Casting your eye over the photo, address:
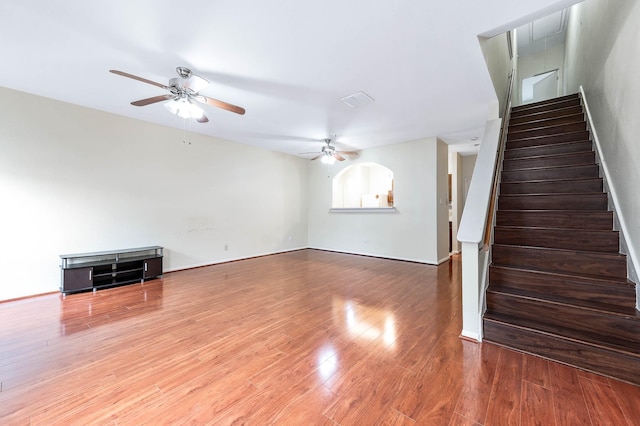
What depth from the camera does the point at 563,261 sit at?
249cm

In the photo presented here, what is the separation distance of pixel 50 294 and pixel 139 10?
4045 mm

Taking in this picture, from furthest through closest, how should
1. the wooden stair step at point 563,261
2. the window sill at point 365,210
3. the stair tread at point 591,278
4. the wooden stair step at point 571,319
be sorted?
the window sill at point 365,210 < the wooden stair step at point 563,261 < the stair tread at point 591,278 < the wooden stair step at point 571,319

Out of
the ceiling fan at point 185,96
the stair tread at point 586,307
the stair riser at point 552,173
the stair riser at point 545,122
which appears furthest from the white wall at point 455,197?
the ceiling fan at point 185,96

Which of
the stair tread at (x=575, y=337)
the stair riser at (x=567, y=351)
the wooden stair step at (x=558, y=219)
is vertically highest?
the wooden stair step at (x=558, y=219)

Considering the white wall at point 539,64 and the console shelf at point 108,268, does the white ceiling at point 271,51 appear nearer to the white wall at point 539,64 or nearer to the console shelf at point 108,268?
the console shelf at point 108,268

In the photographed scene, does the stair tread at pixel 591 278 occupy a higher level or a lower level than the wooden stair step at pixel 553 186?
lower

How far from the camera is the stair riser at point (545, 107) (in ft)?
14.5

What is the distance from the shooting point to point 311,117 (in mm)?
4254

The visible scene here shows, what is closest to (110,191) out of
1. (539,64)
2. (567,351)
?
(567,351)

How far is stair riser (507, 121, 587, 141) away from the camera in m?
3.75

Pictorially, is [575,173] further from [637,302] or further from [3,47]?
[3,47]

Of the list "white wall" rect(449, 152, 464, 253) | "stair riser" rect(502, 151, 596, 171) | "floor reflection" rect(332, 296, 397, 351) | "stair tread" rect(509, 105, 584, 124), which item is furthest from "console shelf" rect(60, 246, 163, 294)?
"stair tread" rect(509, 105, 584, 124)

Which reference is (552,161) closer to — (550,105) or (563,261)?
(563,261)

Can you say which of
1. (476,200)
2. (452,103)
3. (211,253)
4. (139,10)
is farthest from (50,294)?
(452,103)
